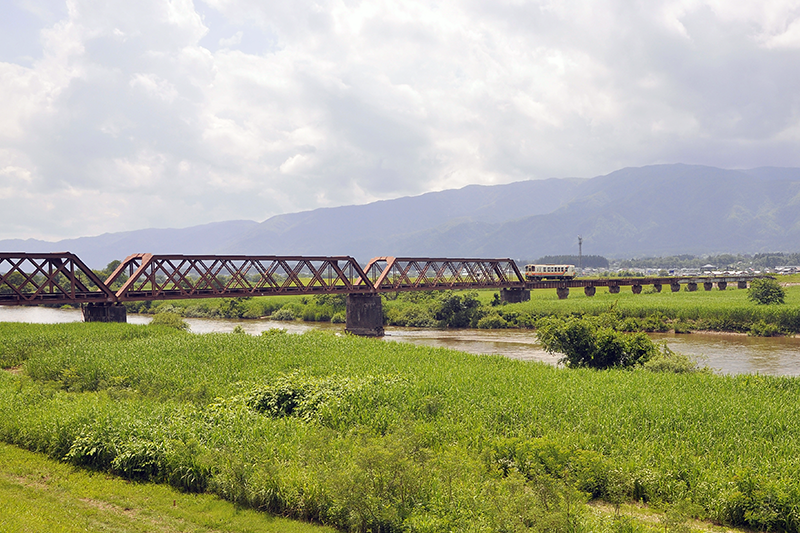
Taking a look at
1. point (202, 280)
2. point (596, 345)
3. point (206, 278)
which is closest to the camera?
point (596, 345)

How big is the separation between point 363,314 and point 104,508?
172ft

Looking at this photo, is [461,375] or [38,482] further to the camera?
[461,375]

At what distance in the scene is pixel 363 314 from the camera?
64.9 metres

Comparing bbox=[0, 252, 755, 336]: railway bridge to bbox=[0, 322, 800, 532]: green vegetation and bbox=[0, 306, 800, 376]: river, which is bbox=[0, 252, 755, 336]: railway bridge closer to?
bbox=[0, 306, 800, 376]: river

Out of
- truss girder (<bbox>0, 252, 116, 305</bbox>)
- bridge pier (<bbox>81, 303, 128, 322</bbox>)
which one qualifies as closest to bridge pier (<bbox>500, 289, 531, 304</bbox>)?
bridge pier (<bbox>81, 303, 128, 322</bbox>)

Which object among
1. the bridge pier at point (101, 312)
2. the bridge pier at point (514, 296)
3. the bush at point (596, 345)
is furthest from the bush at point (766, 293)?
the bridge pier at point (101, 312)

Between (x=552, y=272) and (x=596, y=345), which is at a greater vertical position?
(x=552, y=272)

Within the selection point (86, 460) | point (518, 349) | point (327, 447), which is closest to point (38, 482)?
point (86, 460)

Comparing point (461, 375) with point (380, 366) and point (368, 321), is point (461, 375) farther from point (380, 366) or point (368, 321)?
point (368, 321)

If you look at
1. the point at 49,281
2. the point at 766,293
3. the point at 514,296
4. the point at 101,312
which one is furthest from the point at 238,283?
the point at 766,293

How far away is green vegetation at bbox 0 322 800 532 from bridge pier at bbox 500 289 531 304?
58.2 m

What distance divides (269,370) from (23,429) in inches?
394

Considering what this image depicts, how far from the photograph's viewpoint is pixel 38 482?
13930mm

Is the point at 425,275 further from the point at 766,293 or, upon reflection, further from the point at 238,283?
the point at 766,293
